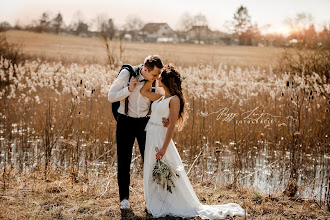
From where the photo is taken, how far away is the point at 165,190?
4488mm

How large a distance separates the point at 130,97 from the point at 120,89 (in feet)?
0.51

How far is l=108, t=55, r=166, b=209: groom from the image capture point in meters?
4.45

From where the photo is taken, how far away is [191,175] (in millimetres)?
6332

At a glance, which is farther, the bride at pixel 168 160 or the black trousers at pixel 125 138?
the black trousers at pixel 125 138

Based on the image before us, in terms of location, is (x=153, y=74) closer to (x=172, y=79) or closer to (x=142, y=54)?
(x=172, y=79)

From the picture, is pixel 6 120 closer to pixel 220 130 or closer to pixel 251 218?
pixel 220 130

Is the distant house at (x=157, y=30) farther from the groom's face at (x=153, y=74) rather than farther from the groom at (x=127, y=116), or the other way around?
the groom's face at (x=153, y=74)

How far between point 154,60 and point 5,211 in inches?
94.0

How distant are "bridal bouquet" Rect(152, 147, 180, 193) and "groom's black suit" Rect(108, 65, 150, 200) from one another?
1.25ft

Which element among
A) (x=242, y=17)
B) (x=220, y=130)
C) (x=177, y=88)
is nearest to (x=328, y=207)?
(x=177, y=88)

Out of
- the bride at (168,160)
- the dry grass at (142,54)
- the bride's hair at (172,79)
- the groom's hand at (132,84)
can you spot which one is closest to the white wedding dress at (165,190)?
the bride at (168,160)

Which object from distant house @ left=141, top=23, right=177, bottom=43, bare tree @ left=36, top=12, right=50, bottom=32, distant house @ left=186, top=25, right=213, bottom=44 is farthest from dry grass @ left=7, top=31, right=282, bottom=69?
distant house @ left=141, top=23, right=177, bottom=43

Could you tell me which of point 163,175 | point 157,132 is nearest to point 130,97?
point 157,132

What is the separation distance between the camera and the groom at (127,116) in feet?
14.6
